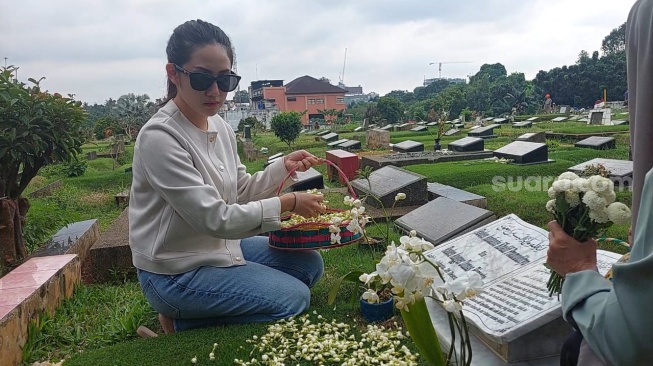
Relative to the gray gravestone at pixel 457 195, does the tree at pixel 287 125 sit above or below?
above

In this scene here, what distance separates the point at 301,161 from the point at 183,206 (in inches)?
30.3

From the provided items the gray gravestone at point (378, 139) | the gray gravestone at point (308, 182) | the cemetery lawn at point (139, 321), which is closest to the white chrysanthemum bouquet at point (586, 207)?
the cemetery lawn at point (139, 321)

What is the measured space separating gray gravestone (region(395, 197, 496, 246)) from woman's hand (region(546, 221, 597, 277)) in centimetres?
198

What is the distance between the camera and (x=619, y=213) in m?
1.28

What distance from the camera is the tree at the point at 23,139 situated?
13.4 ft

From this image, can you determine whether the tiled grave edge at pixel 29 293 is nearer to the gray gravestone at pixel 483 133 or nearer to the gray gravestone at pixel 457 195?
the gray gravestone at pixel 457 195

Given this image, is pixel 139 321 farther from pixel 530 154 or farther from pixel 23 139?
pixel 530 154

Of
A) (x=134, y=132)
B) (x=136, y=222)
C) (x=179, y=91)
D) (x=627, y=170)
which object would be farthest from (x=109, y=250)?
(x=134, y=132)

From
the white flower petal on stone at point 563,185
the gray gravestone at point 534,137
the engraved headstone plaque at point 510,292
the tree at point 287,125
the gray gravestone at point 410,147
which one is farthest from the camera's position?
the tree at point 287,125

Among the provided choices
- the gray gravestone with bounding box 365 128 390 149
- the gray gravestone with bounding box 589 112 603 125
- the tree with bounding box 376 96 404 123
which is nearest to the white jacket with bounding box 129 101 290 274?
the gray gravestone with bounding box 365 128 390 149

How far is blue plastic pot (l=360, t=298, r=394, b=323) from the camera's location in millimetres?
2525

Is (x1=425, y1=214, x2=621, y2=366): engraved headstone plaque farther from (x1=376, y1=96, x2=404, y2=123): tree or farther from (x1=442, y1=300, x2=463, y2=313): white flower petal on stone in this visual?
(x1=376, y1=96, x2=404, y2=123): tree

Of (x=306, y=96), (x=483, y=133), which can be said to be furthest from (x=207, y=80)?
(x=306, y=96)

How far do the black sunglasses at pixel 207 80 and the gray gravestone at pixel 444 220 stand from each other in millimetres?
1704
